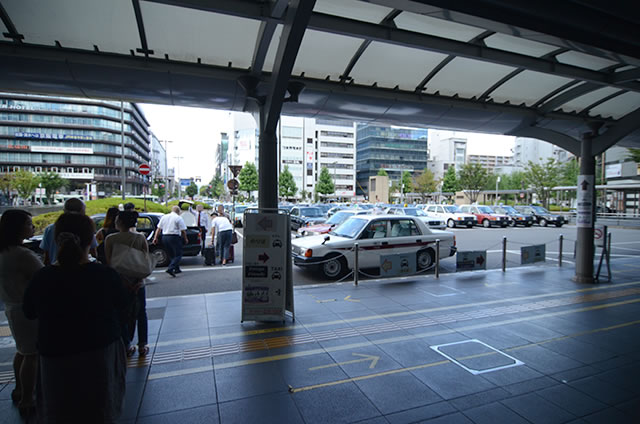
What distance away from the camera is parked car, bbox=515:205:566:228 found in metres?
29.4

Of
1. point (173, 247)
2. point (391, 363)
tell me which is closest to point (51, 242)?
point (391, 363)

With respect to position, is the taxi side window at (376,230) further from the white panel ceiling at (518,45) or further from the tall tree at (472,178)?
the tall tree at (472,178)

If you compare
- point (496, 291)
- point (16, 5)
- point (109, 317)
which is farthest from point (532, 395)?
point (16, 5)

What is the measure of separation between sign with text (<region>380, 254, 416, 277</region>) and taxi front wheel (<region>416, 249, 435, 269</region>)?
0.86m

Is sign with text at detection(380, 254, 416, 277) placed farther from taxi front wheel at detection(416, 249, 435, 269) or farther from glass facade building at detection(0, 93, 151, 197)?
glass facade building at detection(0, 93, 151, 197)

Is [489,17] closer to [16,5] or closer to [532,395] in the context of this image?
[532,395]

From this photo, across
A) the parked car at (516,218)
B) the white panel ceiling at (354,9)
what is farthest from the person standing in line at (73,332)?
the parked car at (516,218)

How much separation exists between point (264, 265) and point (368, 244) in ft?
14.6

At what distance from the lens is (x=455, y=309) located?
6.44 m

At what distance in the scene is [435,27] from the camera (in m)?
5.03

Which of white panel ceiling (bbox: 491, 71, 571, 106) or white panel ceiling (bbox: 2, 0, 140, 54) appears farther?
white panel ceiling (bbox: 491, 71, 571, 106)

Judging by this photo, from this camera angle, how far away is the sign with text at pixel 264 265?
5418 millimetres

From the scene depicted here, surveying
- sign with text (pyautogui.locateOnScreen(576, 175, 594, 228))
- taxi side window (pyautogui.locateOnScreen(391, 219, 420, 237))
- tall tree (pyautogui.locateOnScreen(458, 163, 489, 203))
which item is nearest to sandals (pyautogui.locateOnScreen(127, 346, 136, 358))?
taxi side window (pyautogui.locateOnScreen(391, 219, 420, 237))

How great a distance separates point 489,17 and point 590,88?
468 cm
